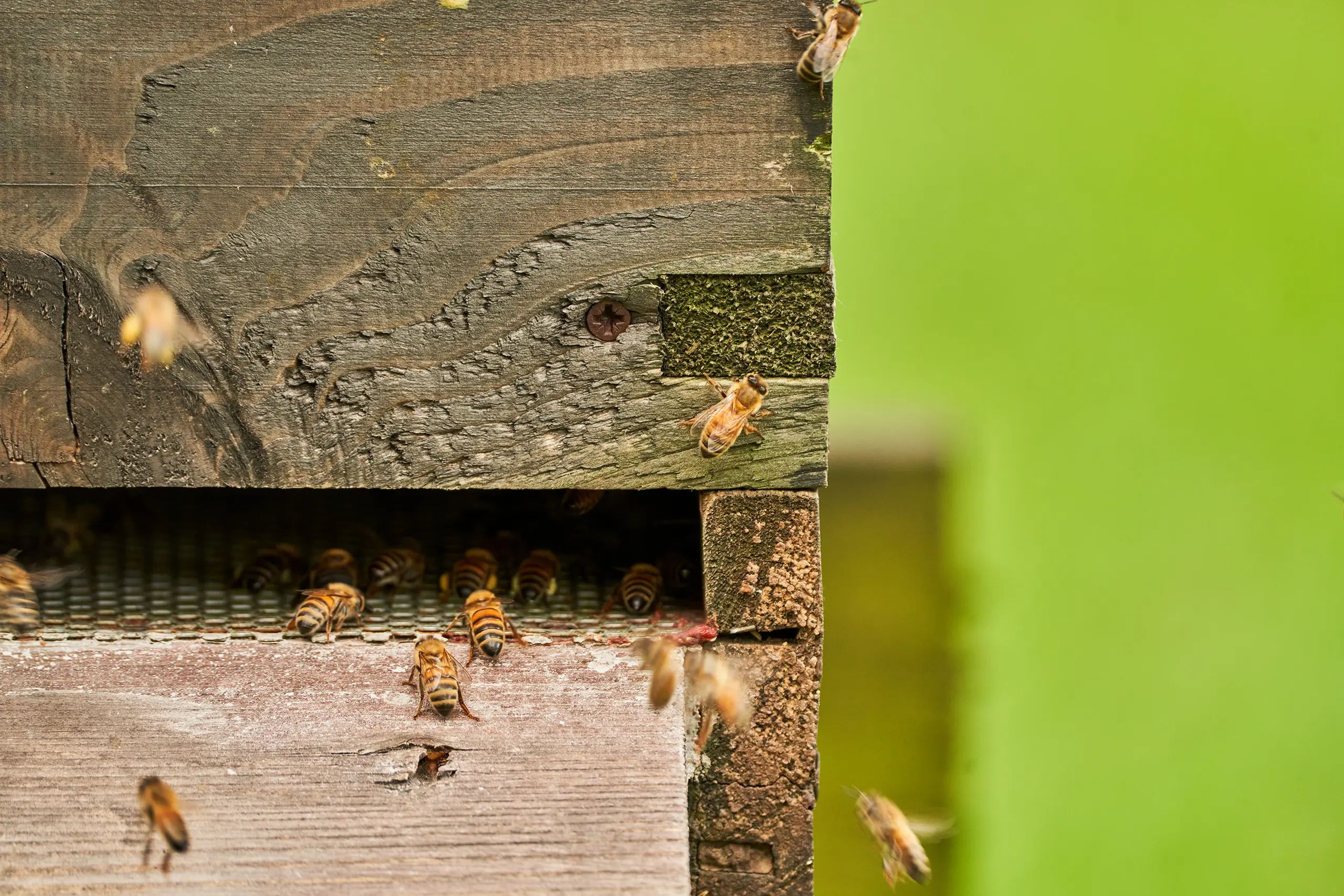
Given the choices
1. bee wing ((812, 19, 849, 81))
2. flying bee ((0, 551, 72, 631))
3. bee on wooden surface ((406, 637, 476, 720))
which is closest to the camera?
bee on wooden surface ((406, 637, 476, 720))

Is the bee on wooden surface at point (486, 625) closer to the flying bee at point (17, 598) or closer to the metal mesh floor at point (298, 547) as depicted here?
the metal mesh floor at point (298, 547)

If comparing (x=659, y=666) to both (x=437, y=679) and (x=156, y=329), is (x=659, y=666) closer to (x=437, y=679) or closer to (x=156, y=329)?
(x=437, y=679)

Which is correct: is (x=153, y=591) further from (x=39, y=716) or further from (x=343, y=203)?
(x=343, y=203)

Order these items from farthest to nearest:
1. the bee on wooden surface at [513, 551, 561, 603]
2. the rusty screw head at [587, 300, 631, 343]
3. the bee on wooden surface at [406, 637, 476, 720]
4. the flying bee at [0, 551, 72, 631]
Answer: the bee on wooden surface at [513, 551, 561, 603], the flying bee at [0, 551, 72, 631], the rusty screw head at [587, 300, 631, 343], the bee on wooden surface at [406, 637, 476, 720]

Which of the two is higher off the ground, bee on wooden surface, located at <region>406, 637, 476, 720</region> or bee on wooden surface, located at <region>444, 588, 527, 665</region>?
bee on wooden surface, located at <region>444, 588, 527, 665</region>

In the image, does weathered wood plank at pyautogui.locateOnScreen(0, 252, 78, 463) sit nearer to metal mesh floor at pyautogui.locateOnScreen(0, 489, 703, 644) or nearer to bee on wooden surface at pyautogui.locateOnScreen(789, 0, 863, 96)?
metal mesh floor at pyautogui.locateOnScreen(0, 489, 703, 644)

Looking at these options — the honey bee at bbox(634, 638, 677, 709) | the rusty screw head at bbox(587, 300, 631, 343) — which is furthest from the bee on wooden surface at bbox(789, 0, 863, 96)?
the honey bee at bbox(634, 638, 677, 709)
